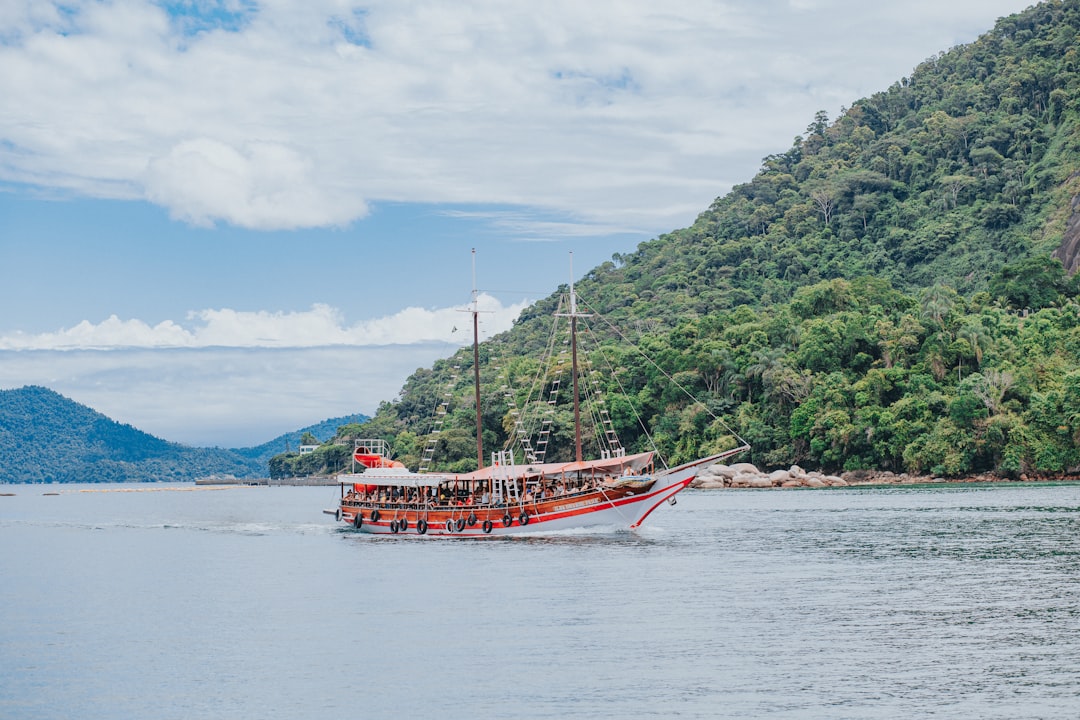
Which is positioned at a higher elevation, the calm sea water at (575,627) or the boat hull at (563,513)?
the boat hull at (563,513)

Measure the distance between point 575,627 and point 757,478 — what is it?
84.1 m

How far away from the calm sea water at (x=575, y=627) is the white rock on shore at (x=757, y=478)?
48462mm

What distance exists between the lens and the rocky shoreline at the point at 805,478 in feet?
336

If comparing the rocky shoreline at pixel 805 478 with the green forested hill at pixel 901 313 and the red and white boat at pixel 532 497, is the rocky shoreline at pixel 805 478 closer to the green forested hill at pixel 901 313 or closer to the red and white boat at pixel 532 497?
the green forested hill at pixel 901 313

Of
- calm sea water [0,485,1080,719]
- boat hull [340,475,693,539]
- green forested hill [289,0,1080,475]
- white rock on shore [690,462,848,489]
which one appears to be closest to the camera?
calm sea water [0,485,1080,719]

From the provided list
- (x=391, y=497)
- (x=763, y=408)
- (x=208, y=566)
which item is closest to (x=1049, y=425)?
(x=763, y=408)

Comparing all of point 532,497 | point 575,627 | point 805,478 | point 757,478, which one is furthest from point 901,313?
point 575,627

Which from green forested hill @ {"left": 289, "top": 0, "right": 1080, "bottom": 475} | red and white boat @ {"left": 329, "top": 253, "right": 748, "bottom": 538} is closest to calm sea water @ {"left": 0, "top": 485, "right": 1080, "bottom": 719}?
red and white boat @ {"left": 329, "top": 253, "right": 748, "bottom": 538}

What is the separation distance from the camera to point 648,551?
52.6 m

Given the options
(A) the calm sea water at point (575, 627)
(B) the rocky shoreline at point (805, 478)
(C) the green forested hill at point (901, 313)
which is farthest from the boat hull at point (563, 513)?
(B) the rocky shoreline at point (805, 478)

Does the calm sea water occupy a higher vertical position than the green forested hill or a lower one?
lower

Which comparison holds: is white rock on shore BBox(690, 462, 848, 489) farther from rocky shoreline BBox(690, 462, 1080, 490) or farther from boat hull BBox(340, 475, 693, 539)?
boat hull BBox(340, 475, 693, 539)

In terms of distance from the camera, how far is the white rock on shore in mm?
111500

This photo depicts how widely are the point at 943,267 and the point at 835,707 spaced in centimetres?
13680
